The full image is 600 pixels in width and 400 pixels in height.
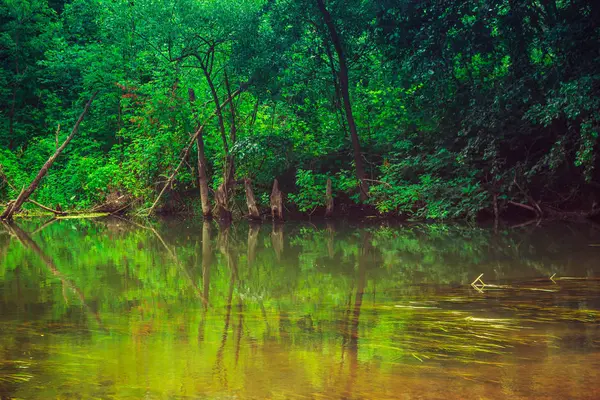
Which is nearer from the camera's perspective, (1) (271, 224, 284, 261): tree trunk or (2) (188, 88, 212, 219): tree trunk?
(1) (271, 224, 284, 261): tree trunk

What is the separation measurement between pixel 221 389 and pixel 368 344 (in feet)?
4.68

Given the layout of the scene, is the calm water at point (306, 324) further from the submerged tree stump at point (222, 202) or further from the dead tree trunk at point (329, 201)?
the submerged tree stump at point (222, 202)

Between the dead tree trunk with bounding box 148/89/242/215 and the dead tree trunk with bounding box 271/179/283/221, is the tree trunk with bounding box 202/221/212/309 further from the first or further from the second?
the dead tree trunk with bounding box 148/89/242/215

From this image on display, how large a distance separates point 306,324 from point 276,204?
1622 cm

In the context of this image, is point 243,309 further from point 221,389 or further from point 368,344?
point 221,389

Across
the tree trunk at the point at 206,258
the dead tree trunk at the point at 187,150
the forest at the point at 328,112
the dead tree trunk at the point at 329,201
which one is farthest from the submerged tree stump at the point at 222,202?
the dead tree trunk at the point at 329,201

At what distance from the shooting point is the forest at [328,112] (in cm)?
1723

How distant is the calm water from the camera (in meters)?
4.18

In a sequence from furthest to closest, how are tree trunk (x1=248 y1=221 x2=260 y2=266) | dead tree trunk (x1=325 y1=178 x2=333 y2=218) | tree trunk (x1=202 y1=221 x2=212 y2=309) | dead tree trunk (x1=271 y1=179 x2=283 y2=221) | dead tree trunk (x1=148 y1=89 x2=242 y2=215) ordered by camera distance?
dead tree trunk (x1=148 y1=89 x2=242 y2=215)
dead tree trunk (x1=325 y1=178 x2=333 y2=218)
dead tree trunk (x1=271 y1=179 x2=283 y2=221)
tree trunk (x1=248 y1=221 x2=260 y2=266)
tree trunk (x1=202 y1=221 x2=212 y2=309)

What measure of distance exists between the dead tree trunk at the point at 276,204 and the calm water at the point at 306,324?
9425 mm

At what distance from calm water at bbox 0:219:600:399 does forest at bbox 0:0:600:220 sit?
5979mm

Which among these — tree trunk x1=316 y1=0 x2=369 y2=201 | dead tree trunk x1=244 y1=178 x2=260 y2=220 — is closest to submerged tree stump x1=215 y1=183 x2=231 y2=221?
dead tree trunk x1=244 y1=178 x2=260 y2=220

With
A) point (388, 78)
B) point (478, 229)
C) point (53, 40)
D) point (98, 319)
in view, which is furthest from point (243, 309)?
point (53, 40)

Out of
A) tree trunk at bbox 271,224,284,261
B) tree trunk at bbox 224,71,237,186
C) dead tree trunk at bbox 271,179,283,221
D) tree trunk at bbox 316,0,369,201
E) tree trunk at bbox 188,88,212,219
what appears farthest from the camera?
tree trunk at bbox 188,88,212,219
